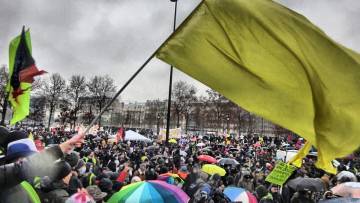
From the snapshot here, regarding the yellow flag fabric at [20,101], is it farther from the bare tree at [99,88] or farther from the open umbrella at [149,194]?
the bare tree at [99,88]

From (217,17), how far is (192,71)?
0.56 metres

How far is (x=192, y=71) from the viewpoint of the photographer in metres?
4.28

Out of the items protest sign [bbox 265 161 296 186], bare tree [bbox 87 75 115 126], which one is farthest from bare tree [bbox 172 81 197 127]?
protest sign [bbox 265 161 296 186]

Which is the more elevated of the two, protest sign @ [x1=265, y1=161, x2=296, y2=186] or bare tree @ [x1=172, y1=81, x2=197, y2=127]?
bare tree @ [x1=172, y1=81, x2=197, y2=127]

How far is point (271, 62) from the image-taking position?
422 cm

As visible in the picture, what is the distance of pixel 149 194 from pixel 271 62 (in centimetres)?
186

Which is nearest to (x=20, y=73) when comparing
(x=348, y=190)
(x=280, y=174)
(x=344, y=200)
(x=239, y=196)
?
(x=239, y=196)

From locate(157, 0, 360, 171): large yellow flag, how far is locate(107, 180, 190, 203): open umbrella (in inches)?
53.4

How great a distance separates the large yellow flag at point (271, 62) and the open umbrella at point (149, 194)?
1.36m

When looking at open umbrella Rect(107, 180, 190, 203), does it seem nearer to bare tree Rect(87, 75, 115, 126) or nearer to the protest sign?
the protest sign

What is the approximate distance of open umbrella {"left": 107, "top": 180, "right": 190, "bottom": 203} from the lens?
470 centimetres

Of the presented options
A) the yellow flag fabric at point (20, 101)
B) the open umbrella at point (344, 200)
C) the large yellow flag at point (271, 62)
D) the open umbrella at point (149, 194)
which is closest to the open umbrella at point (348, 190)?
the open umbrella at point (344, 200)

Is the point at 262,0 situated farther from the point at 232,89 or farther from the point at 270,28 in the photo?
the point at 232,89

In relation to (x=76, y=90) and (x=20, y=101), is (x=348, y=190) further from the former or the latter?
(x=76, y=90)
